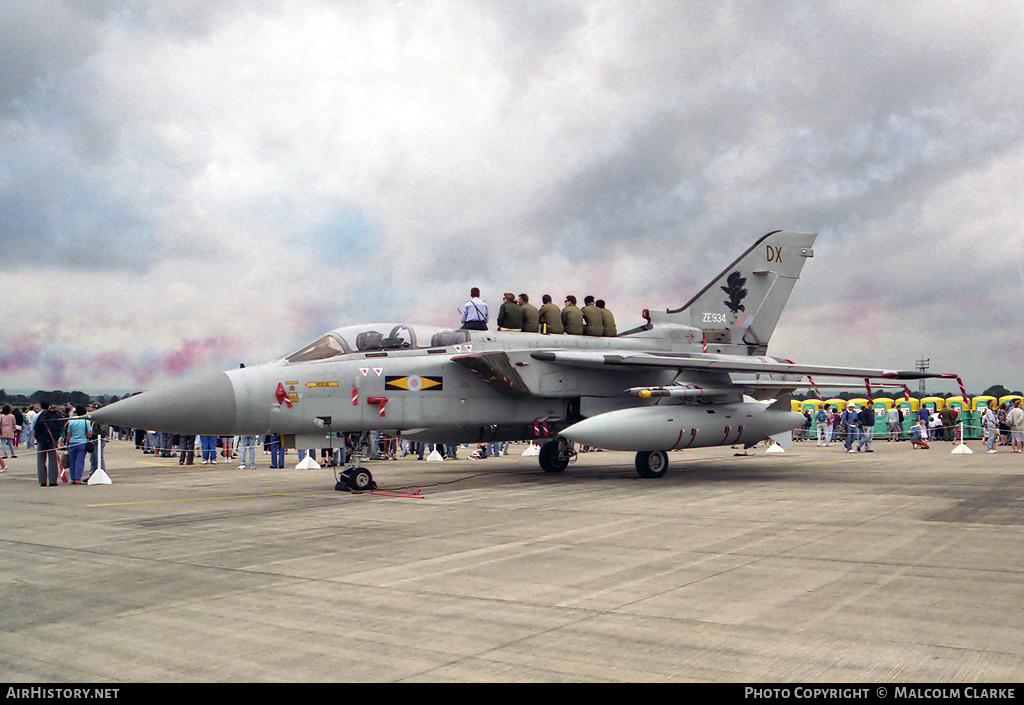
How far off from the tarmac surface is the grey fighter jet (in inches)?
58.2

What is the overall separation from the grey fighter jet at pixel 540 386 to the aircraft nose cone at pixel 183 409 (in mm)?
16

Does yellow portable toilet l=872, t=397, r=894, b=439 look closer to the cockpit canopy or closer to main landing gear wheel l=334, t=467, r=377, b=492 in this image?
the cockpit canopy

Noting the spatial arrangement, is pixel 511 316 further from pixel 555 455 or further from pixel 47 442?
pixel 47 442

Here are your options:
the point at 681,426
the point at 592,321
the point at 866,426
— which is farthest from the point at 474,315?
the point at 866,426

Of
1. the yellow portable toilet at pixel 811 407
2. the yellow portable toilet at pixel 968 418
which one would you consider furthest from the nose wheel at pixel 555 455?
the yellow portable toilet at pixel 811 407

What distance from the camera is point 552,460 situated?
17.1 metres

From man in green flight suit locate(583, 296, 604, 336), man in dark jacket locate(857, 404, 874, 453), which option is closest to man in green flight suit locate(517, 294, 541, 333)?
man in green flight suit locate(583, 296, 604, 336)

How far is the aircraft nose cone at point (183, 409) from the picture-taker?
1078 cm

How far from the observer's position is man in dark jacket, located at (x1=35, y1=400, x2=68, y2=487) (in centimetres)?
1568

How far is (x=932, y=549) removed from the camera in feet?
23.5

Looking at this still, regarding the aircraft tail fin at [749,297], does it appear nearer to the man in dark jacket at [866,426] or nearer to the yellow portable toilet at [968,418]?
the man in dark jacket at [866,426]
